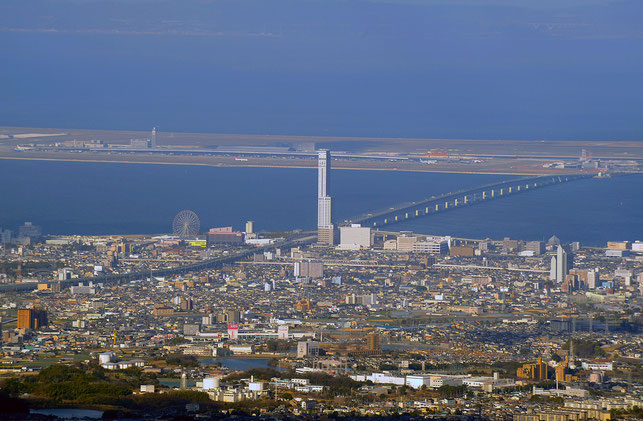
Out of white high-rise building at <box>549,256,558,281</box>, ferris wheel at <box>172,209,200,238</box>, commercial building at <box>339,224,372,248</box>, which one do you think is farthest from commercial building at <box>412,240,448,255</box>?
ferris wheel at <box>172,209,200,238</box>

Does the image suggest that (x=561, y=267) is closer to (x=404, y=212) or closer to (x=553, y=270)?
(x=553, y=270)

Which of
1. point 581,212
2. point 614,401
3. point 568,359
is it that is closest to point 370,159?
point 581,212

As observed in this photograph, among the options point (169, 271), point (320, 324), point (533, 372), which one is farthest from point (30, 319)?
point (169, 271)

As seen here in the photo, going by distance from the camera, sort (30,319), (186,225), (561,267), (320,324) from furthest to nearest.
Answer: (186,225)
(561,267)
(320,324)
(30,319)

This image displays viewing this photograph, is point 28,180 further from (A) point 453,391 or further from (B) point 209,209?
(A) point 453,391

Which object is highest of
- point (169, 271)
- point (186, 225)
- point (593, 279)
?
point (186, 225)

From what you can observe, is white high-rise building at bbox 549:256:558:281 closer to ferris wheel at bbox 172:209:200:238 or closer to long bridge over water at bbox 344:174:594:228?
ferris wheel at bbox 172:209:200:238
